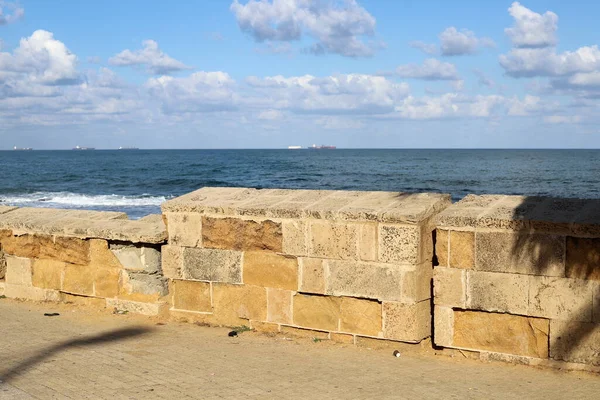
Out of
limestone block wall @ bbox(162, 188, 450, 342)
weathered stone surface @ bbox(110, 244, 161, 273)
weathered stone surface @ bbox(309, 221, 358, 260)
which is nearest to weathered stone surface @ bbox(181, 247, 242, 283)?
limestone block wall @ bbox(162, 188, 450, 342)

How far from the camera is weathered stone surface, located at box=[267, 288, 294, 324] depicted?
602 cm

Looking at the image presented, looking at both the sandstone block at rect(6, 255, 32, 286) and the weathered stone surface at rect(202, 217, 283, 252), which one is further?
the sandstone block at rect(6, 255, 32, 286)

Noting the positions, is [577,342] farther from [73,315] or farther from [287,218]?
[73,315]

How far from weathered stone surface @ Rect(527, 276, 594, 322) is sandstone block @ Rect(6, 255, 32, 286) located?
205 inches

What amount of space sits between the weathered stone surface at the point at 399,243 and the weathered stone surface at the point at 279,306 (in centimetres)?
97

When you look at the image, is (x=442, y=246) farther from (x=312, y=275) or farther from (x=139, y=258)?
(x=139, y=258)

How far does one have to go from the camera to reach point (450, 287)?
5344 mm

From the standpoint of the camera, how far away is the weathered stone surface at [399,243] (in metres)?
5.36

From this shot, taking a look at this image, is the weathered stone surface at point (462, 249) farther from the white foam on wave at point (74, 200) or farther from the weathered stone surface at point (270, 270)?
the white foam on wave at point (74, 200)

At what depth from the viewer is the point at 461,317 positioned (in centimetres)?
538

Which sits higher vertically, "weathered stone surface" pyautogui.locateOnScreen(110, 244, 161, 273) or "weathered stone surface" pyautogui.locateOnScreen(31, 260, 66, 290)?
"weathered stone surface" pyautogui.locateOnScreen(110, 244, 161, 273)

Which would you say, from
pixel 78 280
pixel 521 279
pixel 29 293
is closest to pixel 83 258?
pixel 78 280

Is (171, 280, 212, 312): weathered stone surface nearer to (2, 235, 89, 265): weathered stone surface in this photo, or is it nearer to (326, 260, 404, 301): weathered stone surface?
(2, 235, 89, 265): weathered stone surface

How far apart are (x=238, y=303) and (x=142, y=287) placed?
115cm
